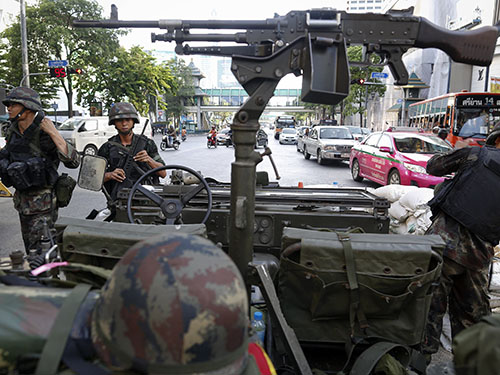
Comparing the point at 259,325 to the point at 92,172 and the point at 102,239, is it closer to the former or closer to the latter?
the point at 102,239

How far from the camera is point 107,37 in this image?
107 feet

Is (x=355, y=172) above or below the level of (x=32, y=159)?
below

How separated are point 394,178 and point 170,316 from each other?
33.5 ft

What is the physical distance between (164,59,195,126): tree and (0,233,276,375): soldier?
76.6 meters

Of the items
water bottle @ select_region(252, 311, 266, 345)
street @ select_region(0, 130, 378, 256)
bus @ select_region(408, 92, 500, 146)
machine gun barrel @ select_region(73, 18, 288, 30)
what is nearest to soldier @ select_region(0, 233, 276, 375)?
water bottle @ select_region(252, 311, 266, 345)

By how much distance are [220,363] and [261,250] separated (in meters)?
2.43

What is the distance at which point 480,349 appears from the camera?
128 centimetres

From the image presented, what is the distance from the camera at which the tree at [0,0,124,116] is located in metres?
30.3

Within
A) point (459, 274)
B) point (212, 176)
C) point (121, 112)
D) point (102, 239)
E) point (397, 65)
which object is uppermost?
point (397, 65)

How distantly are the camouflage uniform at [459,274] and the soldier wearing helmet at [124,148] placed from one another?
2.72 metres

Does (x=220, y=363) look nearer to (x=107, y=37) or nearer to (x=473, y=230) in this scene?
(x=473, y=230)

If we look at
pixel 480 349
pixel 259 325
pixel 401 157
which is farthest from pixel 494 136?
pixel 401 157

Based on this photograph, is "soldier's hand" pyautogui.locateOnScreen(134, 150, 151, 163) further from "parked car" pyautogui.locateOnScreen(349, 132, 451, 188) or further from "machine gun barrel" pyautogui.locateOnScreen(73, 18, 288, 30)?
"parked car" pyautogui.locateOnScreen(349, 132, 451, 188)

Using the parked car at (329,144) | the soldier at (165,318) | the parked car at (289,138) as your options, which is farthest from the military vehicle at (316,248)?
the parked car at (289,138)
